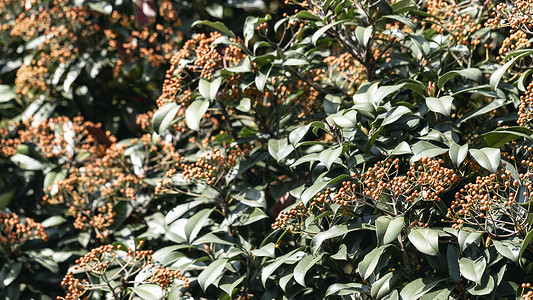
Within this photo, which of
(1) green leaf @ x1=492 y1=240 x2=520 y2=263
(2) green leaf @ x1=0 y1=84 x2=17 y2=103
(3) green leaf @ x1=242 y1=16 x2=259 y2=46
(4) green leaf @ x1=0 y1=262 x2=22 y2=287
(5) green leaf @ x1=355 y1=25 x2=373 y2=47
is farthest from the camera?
(2) green leaf @ x1=0 y1=84 x2=17 y2=103

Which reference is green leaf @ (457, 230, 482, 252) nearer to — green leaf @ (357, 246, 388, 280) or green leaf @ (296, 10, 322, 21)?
green leaf @ (357, 246, 388, 280)

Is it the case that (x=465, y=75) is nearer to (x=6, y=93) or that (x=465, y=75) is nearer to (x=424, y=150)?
(x=424, y=150)

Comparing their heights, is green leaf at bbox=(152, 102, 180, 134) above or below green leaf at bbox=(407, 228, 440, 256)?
above

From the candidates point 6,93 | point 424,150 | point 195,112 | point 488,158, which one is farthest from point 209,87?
point 6,93

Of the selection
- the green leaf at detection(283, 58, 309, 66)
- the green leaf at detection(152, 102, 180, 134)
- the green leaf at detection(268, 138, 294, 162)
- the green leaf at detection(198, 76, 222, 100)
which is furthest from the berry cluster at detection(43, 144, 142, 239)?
the green leaf at detection(283, 58, 309, 66)

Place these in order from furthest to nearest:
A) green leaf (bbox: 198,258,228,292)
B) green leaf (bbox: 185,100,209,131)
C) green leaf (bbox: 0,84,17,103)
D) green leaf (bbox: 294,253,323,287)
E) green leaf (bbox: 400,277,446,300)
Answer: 1. green leaf (bbox: 0,84,17,103)
2. green leaf (bbox: 185,100,209,131)
3. green leaf (bbox: 198,258,228,292)
4. green leaf (bbox: 294,253,323,287)
5. green leaf (bbox: 400,277,446,300)

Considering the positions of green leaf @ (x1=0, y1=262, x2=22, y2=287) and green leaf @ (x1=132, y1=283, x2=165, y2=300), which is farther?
green leaf @ (x1=0, y1=262, x2=22, y2=287)

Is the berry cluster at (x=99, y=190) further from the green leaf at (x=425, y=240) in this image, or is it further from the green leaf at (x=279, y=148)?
the green leaf at (x=425, y=240)

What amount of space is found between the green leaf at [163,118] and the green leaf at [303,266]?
904 millimetres

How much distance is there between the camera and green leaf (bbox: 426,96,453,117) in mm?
2056

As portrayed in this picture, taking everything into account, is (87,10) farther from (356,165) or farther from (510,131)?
(510,131)

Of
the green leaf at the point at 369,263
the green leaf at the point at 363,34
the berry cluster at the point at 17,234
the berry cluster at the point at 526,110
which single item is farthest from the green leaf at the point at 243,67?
the berry cluster at the point at 17,234

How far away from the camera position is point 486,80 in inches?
103

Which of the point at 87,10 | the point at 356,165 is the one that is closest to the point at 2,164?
the point at 87,10
